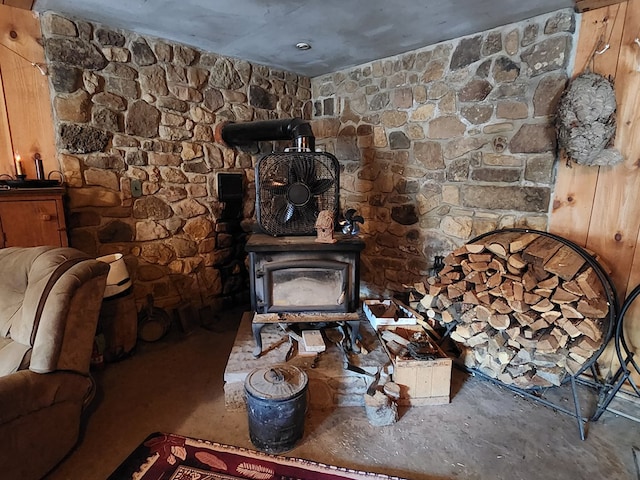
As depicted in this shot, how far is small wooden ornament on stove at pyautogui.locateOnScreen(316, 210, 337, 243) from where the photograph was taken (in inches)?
78.8

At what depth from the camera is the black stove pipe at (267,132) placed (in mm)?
2221

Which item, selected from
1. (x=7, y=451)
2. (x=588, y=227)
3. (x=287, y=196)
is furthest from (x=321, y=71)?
(x=7, y=451)

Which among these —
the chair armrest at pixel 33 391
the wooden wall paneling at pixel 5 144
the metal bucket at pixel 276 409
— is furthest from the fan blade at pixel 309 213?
the wooden wall paneling at pixel 5 144

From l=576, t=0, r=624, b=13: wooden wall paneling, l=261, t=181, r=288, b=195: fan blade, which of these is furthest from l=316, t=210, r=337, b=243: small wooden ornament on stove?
l=576, t=0, r=624, b=13: wooden wall paneling

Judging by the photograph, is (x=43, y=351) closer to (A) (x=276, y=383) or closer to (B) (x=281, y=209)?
(A) (x=276, y=383)

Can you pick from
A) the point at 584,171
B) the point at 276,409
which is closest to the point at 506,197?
the point at 584,171

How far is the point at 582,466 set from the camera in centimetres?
156

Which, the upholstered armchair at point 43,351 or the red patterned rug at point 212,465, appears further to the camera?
the red patterned rug at point 212,465

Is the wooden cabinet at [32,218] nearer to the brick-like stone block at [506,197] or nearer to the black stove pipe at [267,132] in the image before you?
the black stove pipe at [267,132]

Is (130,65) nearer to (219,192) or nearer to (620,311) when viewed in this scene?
(219,192)

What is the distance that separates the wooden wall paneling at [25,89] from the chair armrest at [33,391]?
1.34m

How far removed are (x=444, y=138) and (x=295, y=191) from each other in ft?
4.02

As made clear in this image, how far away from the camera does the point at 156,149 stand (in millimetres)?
2582

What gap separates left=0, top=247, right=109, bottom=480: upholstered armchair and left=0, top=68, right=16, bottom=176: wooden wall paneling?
0.68 m
